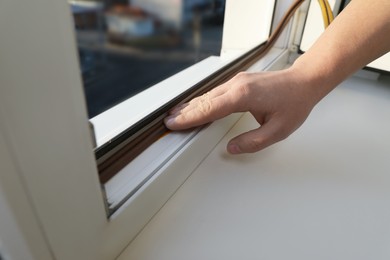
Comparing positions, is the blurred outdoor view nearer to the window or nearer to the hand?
the window

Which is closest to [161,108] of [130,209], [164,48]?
[130,209]

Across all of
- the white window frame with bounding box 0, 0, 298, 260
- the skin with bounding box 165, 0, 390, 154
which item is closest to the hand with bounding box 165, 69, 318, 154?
the skin with bounding box 165, 0, 390, 154

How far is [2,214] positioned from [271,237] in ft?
0.97

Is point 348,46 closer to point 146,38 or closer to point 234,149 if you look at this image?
point 234,149

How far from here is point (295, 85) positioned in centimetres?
45

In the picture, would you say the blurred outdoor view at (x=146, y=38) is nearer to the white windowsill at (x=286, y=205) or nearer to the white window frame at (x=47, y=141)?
the white windowsill at (x=286, y=205)

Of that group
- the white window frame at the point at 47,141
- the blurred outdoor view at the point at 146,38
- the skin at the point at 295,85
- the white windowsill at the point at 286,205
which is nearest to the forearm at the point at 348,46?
the skin at the point at 295,85

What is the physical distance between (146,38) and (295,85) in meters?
2.19

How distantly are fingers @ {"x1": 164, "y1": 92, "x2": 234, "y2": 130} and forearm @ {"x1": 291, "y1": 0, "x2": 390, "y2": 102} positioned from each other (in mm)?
138

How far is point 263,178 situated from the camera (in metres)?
0.45

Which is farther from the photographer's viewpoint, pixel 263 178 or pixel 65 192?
pixel 263 178

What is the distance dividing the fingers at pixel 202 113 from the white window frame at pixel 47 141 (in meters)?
0.18

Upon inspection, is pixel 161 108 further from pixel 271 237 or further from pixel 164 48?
pixel 164 48

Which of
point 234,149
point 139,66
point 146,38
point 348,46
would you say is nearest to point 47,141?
point 234,149
